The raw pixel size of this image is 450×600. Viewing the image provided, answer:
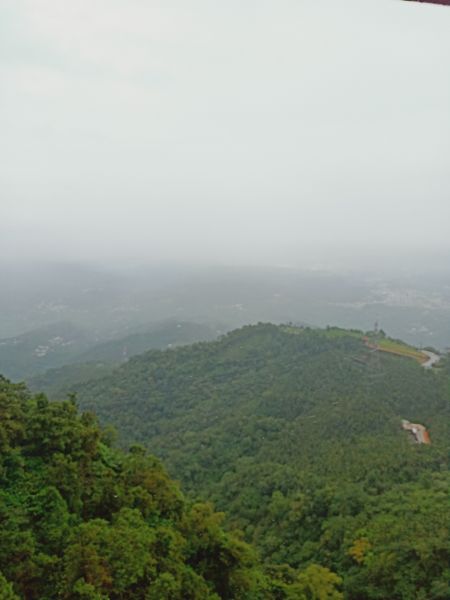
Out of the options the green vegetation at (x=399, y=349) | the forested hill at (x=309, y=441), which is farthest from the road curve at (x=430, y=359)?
the forested hill at (x=309, y=441)

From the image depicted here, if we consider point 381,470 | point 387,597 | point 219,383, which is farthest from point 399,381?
point 387,597

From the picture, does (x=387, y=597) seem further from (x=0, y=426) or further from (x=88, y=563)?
(x=0, y=426)

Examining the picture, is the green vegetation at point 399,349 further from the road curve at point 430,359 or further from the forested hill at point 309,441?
the forested hill at point 309,441

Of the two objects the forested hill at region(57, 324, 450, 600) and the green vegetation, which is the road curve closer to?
the green vegetation

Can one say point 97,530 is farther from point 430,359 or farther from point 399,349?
point 399,349

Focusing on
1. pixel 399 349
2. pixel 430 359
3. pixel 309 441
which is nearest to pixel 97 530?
pixel 309 441

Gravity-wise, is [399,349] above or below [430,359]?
above
